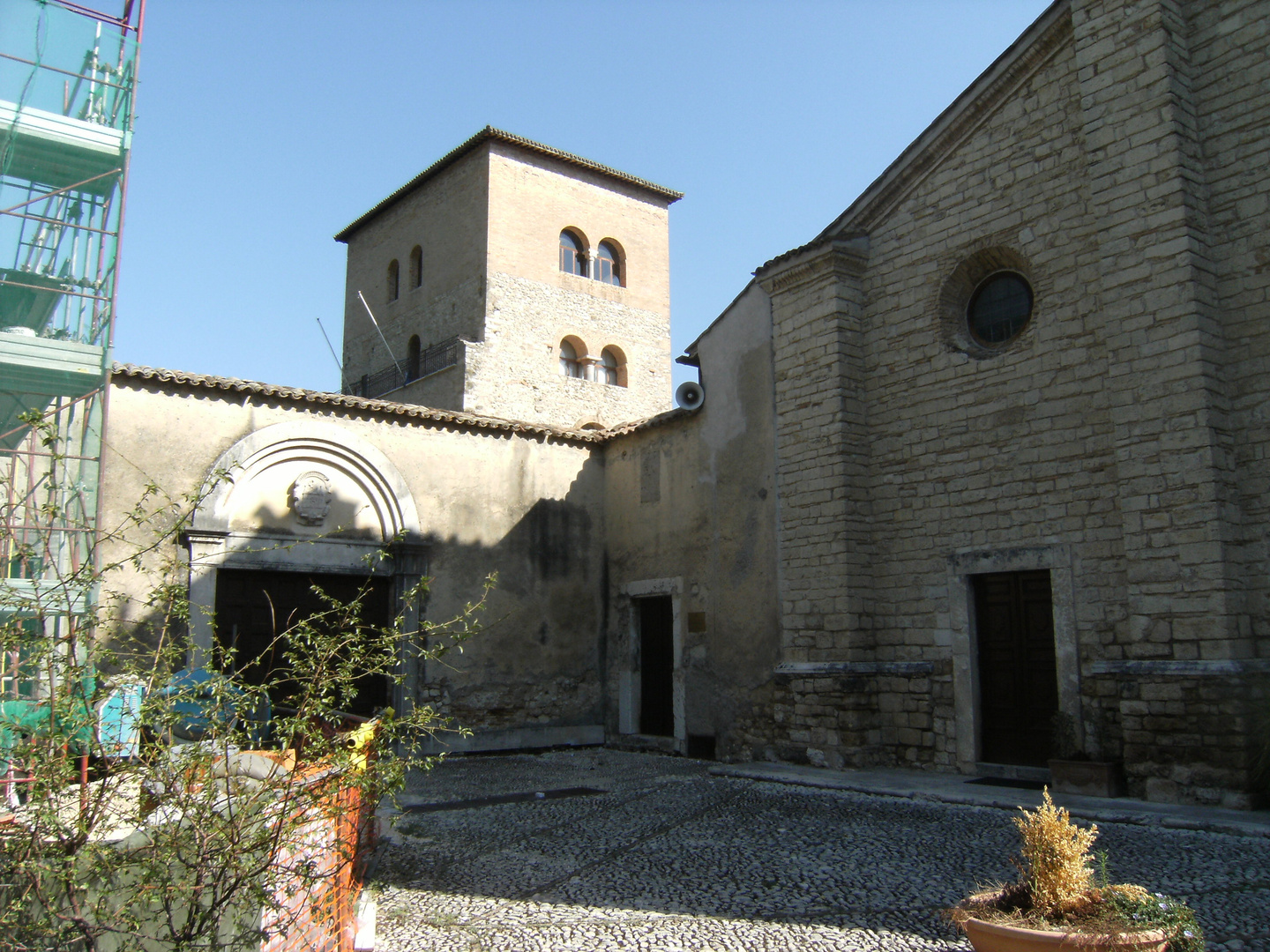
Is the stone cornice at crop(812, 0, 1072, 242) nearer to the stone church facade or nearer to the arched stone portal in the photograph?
the stone church facade

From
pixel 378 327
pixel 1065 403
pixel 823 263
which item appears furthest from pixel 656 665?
pixel 378 327

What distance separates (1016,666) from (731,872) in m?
4.36

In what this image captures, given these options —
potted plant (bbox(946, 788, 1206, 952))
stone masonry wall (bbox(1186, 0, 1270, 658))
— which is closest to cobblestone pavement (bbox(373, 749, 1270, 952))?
potted plant (bbox(946, 788, 1206, 952))

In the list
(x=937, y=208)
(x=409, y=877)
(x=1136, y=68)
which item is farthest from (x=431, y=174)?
(x=409, y=877)

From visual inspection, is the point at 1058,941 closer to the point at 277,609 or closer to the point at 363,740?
the point at 363,740

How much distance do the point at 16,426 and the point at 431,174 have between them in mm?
17310

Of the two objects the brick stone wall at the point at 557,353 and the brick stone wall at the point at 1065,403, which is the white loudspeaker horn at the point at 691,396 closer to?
the brick stone wall at the point at 1065,403

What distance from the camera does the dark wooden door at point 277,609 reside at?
36.0 ft

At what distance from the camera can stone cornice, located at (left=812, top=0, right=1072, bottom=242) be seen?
916 cm

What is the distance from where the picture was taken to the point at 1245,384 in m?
7.65

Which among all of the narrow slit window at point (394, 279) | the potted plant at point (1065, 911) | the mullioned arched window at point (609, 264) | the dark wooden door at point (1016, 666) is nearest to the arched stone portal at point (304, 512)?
the dark wooden door at point (1016, 666)

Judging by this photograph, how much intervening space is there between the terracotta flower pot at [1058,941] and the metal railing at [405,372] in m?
20.7

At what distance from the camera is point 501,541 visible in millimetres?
13219

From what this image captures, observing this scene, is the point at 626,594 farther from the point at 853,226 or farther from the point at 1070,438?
the point at 1070,438
